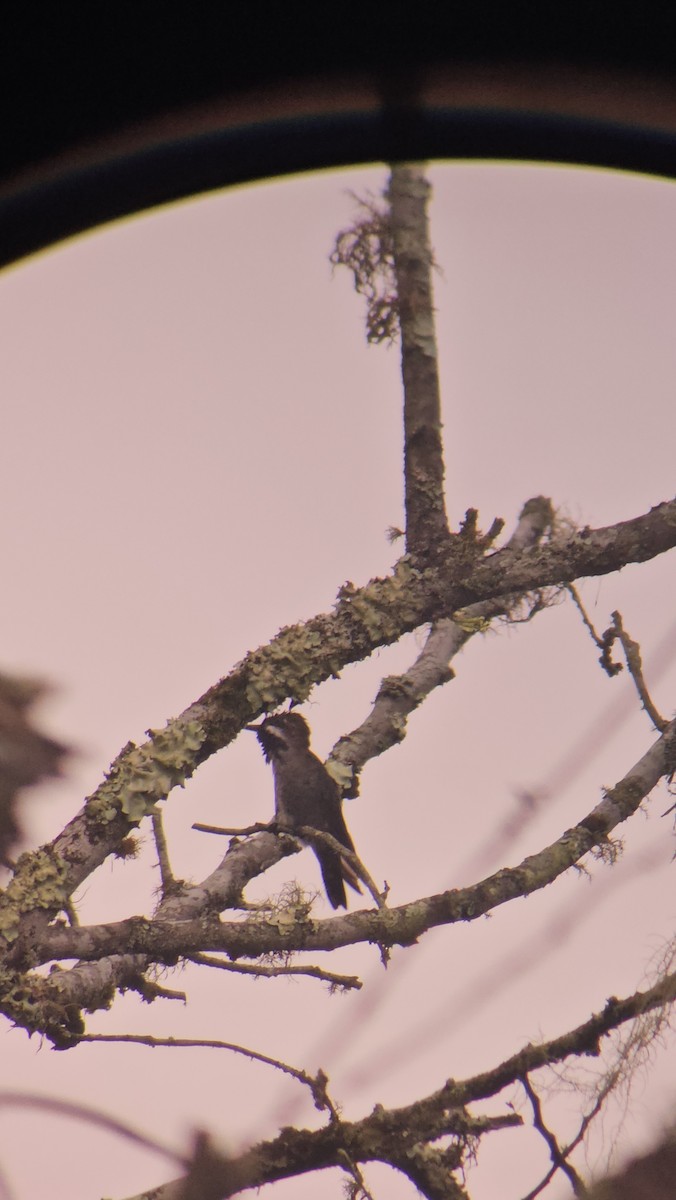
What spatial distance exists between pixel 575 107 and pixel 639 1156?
4.37 feet

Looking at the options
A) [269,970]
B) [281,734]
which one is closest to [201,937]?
[269,970]

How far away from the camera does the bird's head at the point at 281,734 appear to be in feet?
5.96

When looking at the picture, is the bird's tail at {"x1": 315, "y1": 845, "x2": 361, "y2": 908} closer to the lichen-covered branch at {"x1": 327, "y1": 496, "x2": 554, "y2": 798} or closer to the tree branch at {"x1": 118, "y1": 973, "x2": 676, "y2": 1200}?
the lichen-covered branch at {"x1": 327, "y1": 496, "x2": 554, "y2": 798}

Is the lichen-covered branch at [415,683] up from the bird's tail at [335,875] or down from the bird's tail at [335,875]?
up

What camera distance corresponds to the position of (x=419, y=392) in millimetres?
2137

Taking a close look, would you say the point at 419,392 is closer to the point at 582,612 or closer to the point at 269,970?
the point at 582,612

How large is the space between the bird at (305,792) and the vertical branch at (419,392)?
0.47m

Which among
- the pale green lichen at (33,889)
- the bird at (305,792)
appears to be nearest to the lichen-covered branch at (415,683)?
the bird at (305,792)

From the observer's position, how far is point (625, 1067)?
1410 mm

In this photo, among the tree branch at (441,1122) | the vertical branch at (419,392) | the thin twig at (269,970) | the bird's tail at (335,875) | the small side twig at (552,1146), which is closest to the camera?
the small side twig at (552,1146)

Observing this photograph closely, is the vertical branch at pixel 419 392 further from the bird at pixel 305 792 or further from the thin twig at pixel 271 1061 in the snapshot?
the thin twig at pixel 271 1061

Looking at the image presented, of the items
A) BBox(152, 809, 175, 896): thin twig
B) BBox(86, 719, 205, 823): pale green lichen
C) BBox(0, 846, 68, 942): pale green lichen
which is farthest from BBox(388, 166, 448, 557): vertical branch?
BBox(0, 846, 68, 942): pale green lichen

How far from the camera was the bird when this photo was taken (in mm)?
1706

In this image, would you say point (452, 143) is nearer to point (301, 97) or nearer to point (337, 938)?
point (301, 97)
